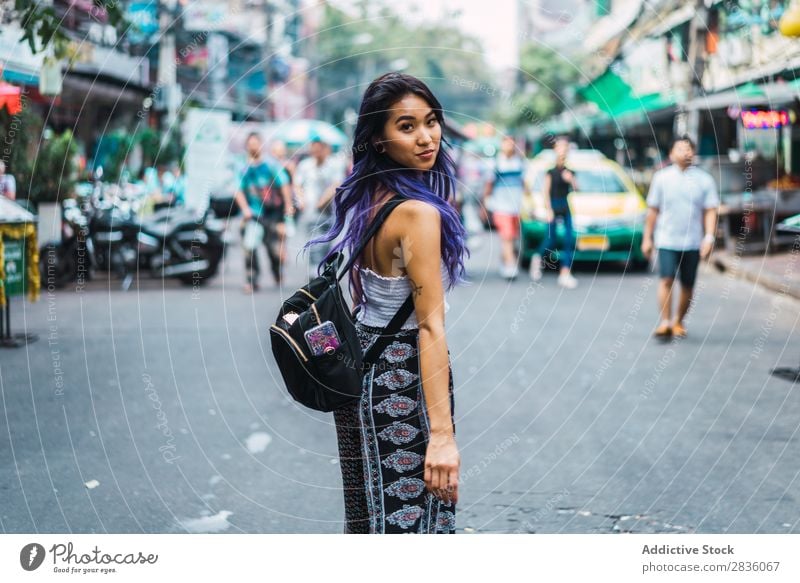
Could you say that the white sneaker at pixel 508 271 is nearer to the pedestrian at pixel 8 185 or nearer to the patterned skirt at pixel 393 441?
the pedestrian at pixel 8 185

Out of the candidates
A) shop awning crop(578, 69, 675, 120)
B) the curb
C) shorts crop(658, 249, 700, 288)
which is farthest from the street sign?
shop awning crop(578, 69, 675, 120)

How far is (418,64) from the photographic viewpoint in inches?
2048

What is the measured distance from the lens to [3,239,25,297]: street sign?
Answer: 8250mm

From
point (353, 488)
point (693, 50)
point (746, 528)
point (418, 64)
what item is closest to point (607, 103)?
point (693, 50)

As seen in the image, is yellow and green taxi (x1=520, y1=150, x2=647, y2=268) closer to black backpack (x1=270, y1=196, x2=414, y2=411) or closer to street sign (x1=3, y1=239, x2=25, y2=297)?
street sign (x1=3, y1=239, x2=25, y2=297)

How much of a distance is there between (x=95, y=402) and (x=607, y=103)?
19620 millimetres

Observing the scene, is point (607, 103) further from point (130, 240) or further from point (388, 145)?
point (388, 145)

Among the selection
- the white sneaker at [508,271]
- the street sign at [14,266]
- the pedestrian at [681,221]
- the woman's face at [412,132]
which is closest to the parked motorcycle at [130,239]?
the white sneaker at [508,271]

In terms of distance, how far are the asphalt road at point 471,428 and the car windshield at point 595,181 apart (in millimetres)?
5009

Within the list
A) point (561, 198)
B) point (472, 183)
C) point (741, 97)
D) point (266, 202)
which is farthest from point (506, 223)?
point (472, 183)

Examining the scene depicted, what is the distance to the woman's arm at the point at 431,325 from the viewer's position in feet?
8.65

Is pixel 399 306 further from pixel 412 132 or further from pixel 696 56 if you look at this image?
pixel 696 56

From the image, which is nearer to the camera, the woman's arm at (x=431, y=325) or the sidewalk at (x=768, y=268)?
the woman's arm at (x=431, y=325)
